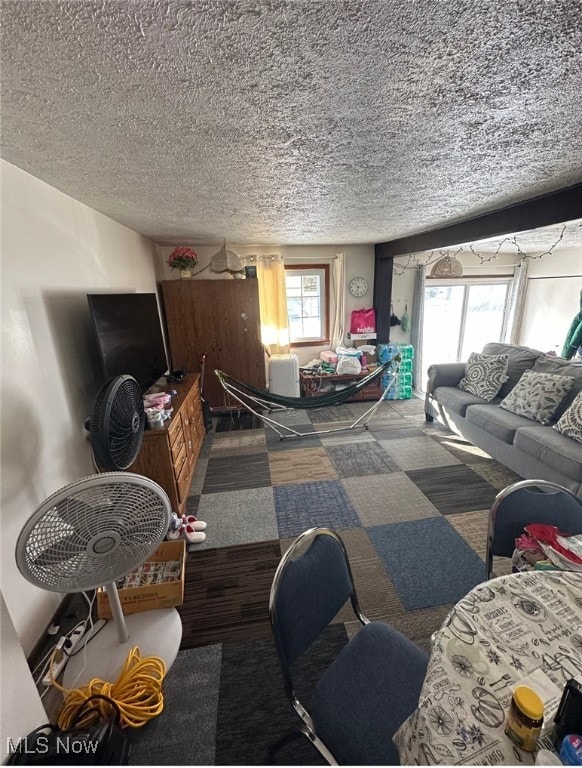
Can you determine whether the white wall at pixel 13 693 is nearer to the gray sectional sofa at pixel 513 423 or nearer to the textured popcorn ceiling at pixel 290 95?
the textured popcorn ceiling at pixel 290 95

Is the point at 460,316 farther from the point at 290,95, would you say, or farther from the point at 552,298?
the point at 290,95

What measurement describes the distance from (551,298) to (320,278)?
3.74 m

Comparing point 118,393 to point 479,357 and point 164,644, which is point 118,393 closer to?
point 164,644

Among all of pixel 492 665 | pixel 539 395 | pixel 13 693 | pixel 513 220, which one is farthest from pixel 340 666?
pixel 513 220

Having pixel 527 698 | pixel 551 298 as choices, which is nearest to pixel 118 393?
pixel 527 698

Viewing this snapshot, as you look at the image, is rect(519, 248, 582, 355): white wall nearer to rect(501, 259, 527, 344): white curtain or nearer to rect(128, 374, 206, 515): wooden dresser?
rect(501, 259, 527, 344): white curtain

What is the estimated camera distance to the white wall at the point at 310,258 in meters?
3.95

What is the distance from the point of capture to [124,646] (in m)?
1.34

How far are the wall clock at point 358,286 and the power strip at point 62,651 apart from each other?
4.28 meters

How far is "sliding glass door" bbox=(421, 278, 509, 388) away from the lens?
5199mm

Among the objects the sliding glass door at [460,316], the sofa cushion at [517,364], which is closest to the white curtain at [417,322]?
the sliding glass door at [460,316]

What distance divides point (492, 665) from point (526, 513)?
0.69 metres
